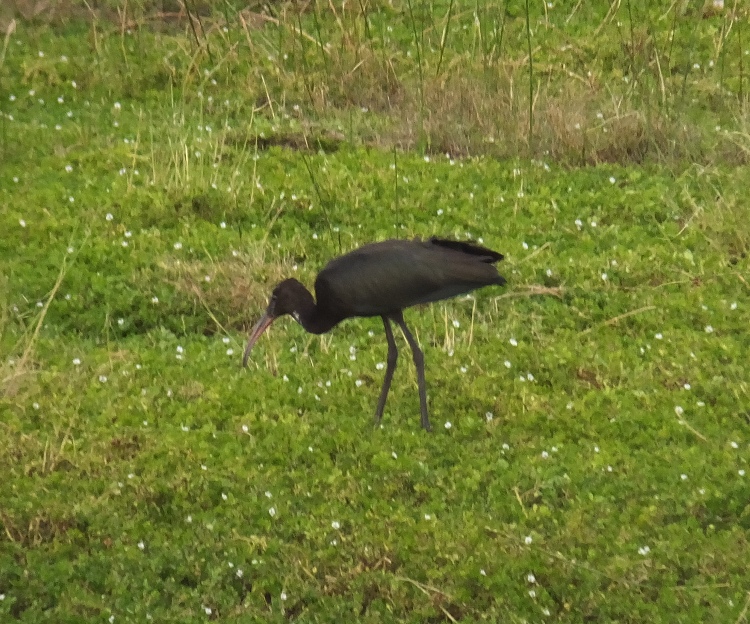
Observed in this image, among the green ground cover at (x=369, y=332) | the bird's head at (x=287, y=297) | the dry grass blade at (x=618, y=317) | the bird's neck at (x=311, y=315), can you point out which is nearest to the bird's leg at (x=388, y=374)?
the green ground cover at (x=369, y=332)

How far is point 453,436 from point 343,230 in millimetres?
2856

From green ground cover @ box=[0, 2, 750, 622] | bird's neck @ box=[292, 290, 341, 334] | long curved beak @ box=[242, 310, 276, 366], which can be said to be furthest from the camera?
long curved beak @ box=[242, 310, 276, 366]

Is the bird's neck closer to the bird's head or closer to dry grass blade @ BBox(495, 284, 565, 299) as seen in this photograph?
the bird's head

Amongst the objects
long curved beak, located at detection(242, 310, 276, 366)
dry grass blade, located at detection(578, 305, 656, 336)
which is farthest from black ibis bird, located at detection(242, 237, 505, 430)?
dry grass blade, located at detection(578, 305, 656, 336)

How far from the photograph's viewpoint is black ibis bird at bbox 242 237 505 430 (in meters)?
5.93

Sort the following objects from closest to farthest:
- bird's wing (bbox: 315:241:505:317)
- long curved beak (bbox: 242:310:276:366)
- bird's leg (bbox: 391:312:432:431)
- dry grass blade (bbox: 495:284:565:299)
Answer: bird's wing (bbox: 315:241:505:317)
bird's leg (bbox: 391:312:432:431)
long curved beak (bbox: 242:310:276:366)
dry grass blade (bbox: 495:284:565:299)

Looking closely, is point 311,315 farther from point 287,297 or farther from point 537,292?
point 537,292

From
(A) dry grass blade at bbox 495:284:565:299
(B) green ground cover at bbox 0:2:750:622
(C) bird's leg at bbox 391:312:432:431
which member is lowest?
(A) dry grass blade at bbox 495:284:565:299

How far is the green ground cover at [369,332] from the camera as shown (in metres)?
5.06

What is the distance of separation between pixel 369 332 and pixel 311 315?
4.22 feet

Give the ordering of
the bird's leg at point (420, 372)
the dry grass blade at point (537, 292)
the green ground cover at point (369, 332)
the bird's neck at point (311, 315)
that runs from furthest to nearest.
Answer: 1. the dry grass blade at point (537, 292)
2. the bird's neck at point (311, 315)
3. the bird's leg at point (420, 372)
4. the green ground cover at point (369, 332)

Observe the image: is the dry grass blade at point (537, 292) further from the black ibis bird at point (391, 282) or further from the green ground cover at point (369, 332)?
the black ibis bird at point (391, 282)

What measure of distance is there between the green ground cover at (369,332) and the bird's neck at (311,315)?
1.70ft

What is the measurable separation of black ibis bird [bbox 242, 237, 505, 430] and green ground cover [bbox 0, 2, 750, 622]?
58cm
